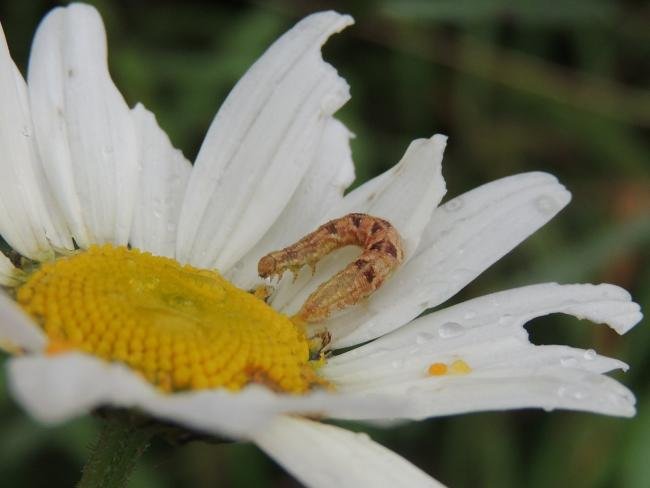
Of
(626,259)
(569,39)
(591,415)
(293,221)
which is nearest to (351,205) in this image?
(293,221)

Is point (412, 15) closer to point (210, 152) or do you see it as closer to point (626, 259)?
point (626, 259)

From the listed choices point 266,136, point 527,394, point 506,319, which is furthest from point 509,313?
point 266,136

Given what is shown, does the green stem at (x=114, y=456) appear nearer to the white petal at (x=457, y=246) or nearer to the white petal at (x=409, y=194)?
the white petal at (x=457, y=246)

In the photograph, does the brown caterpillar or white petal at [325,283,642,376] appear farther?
the brown caterpillar

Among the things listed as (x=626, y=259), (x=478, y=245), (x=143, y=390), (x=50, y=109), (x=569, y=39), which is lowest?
(x=143, y=390)

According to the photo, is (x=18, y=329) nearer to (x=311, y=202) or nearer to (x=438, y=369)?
(x=438, y=369)

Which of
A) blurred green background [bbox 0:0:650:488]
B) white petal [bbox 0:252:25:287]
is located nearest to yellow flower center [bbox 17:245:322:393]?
white petal [bbox 0:252:25:287]

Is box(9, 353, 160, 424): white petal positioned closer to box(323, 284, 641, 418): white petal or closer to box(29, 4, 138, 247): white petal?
box(323, 284, 641, 418): white petal
